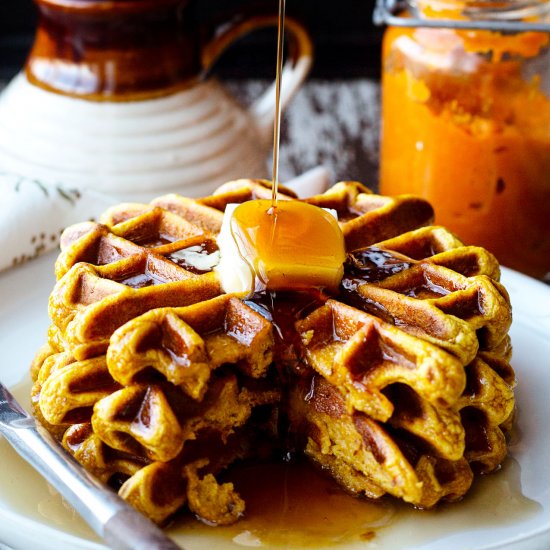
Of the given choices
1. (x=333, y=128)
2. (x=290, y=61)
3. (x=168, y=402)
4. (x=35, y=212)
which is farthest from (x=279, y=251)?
(x=333, y=128)

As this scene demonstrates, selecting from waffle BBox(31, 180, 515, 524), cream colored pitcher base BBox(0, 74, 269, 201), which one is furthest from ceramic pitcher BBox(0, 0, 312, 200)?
waffle BBox(31, 180, 515, 524)

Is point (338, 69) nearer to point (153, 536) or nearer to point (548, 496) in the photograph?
point (548, 496)

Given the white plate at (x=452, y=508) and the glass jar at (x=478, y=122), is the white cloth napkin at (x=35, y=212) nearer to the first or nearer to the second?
the white plate at (x=452, y=508)

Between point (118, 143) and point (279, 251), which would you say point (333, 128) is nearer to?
point (118, 143)

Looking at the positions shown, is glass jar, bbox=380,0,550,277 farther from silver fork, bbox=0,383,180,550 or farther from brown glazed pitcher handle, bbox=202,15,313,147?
silver fork, bbox=0,383,180,550

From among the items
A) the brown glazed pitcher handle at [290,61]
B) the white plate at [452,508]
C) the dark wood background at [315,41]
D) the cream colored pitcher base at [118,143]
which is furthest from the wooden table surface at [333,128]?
the white plate at [452,508]

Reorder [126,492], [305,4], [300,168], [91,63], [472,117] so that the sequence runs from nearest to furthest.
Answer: [126,492] → [472,117] → [91,63] → [300,168] → [305,4]

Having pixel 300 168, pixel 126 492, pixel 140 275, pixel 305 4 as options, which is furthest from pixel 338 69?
pixel 126 492
